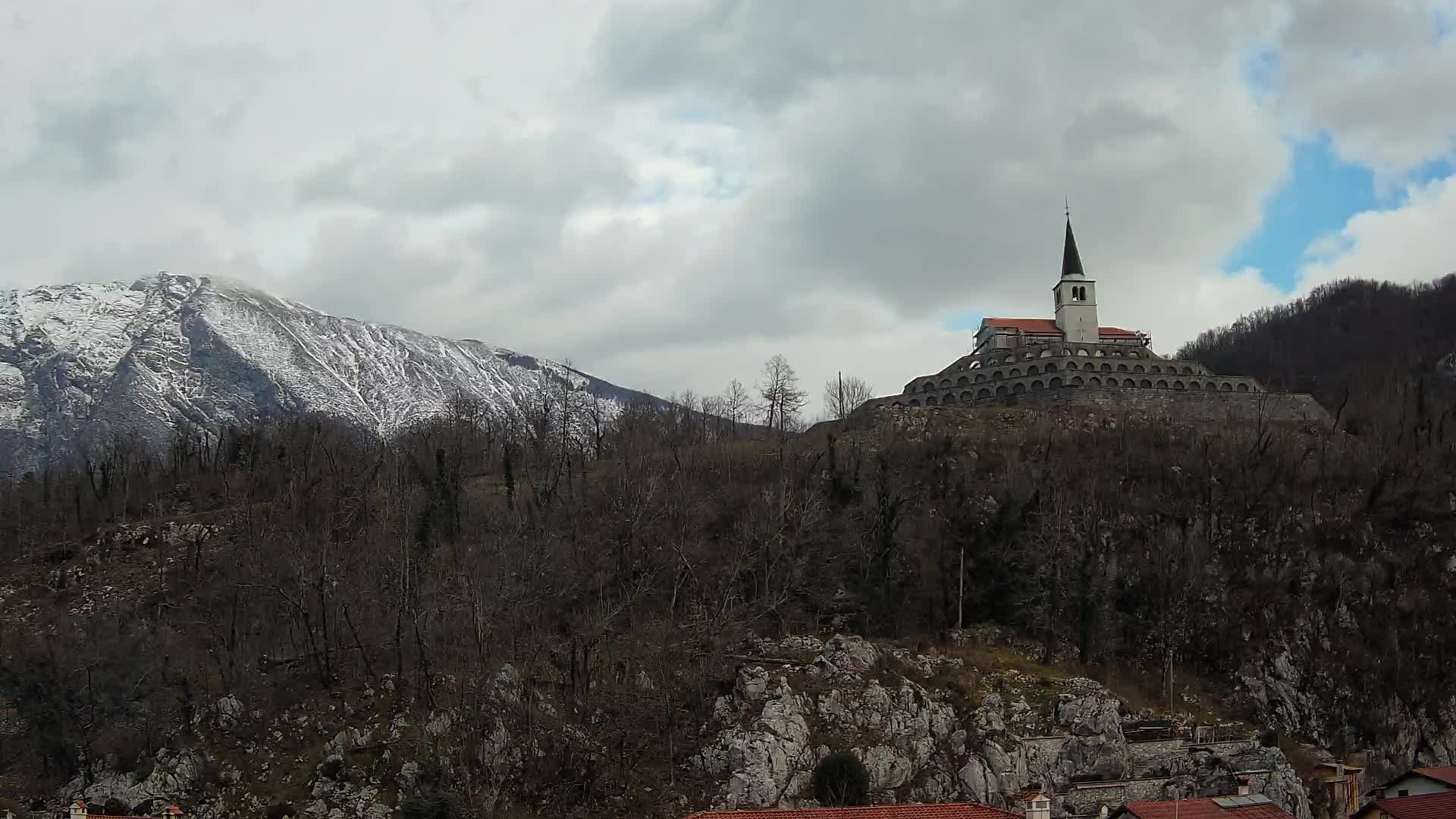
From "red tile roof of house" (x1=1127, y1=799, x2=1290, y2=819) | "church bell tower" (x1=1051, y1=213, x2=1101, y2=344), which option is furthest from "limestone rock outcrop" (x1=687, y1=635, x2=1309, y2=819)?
"church bell tower" (x1=1051, y1=213, x2=1101, y2=344)

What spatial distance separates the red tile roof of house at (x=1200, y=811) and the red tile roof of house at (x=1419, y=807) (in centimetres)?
336

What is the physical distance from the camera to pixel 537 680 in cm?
4900

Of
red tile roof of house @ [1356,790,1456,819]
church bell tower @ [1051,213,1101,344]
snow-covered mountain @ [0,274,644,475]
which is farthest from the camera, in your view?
snow-covered mountain @ [0,274,644,475]

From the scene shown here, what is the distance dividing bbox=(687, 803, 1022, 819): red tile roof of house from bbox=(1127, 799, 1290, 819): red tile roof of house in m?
3.91

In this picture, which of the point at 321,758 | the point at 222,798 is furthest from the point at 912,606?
the point at 222,798

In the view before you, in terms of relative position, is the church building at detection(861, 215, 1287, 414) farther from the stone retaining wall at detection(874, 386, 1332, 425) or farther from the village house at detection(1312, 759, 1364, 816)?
the village house at detection(1312, 759, 1364, 816)

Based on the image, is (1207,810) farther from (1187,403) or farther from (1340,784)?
(1187,403)

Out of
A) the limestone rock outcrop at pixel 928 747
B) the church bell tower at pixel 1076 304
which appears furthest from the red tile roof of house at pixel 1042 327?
the limestone rock outcrop at pixel 928 747

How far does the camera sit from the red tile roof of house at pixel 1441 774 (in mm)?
38406

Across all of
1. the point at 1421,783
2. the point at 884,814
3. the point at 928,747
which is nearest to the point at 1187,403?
the point at 928,747

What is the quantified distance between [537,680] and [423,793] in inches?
355

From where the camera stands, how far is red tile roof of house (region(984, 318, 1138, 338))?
98.9 m

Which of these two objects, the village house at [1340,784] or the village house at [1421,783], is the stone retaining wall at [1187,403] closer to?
the village house at [1340,784]

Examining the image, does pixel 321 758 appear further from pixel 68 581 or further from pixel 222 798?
pixel 68 581
